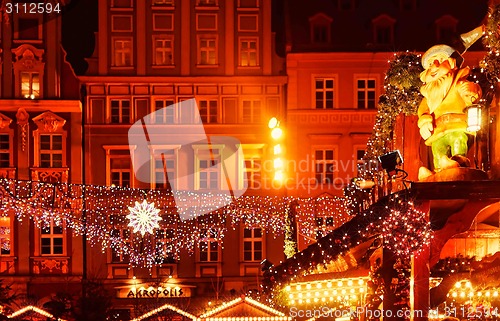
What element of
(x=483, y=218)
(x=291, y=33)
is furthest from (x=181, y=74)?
(x=483, y=218)

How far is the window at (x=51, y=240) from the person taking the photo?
31094 millimetres

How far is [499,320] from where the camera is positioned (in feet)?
42.6

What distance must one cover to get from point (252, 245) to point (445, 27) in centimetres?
1006

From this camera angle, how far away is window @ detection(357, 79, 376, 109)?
3156 cm

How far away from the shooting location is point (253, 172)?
3159cm

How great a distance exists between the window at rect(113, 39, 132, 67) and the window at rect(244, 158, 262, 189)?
528 cm

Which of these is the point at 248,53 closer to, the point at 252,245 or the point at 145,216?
the point at 252,245

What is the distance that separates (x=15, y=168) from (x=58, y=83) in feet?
10.4

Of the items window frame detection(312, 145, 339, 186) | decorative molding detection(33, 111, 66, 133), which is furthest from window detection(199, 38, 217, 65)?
decorative molding detection(33, 111, 66, 133)

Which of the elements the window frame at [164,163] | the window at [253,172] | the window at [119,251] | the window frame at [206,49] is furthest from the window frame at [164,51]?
the window at [119,251]

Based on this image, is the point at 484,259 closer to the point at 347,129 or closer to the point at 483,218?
the point at 483,218

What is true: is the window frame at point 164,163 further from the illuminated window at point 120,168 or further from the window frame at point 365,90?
the window frame at point 365,90

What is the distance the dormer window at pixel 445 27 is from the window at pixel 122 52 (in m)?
10.6

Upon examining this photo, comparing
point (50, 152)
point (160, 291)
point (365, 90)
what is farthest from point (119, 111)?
point (365, 90)
